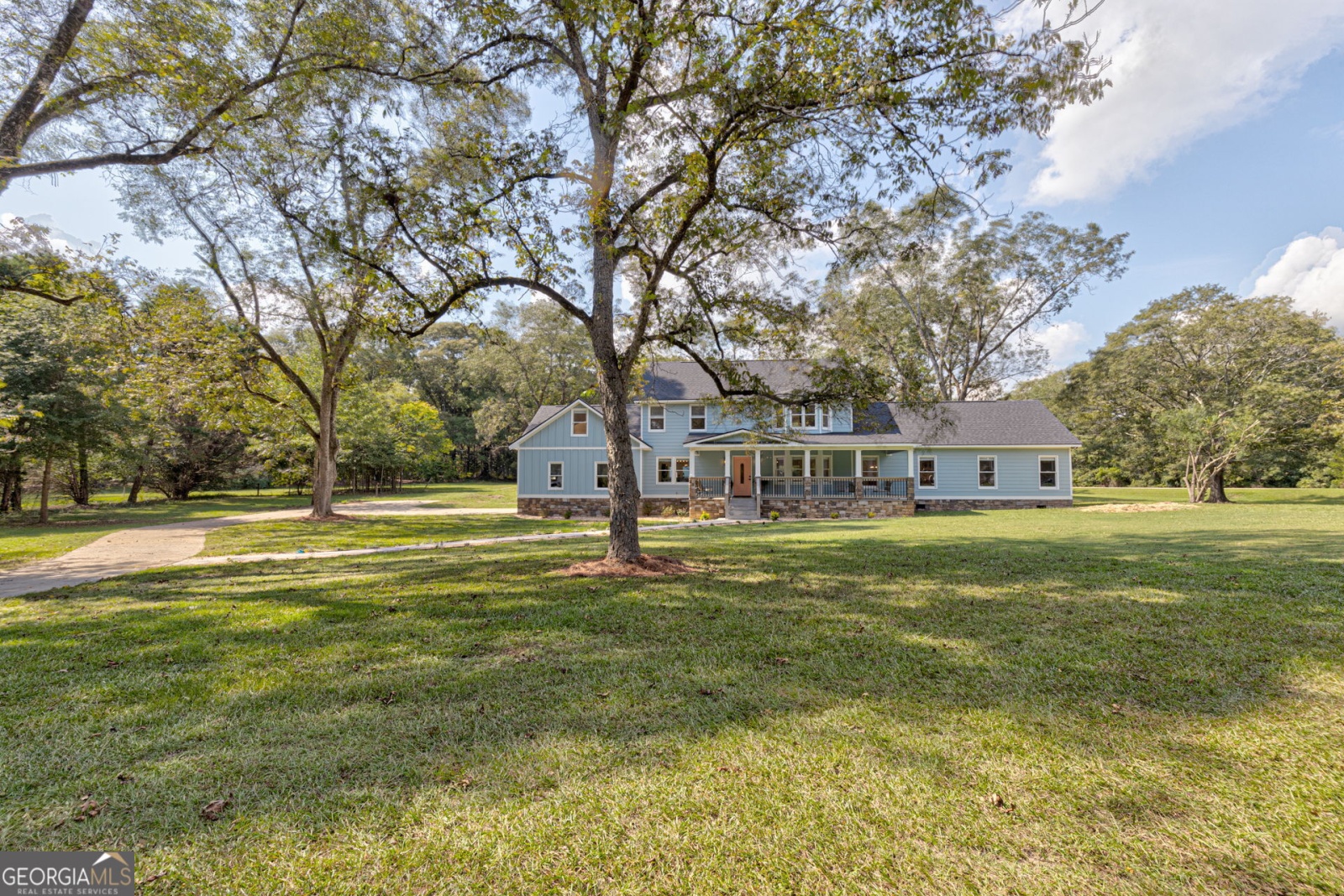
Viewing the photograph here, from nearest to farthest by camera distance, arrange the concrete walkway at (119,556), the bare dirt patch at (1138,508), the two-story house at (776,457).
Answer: the concrete walkway at (119,556)
the bare dirt patch at (1138,508)
the two-story house at (776,457)

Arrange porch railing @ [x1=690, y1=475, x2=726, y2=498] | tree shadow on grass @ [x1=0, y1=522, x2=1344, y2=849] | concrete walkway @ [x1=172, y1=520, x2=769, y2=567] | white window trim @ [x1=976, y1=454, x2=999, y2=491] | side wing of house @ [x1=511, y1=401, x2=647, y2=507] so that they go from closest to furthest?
tree shadow on grass @ [x1=0, y1=522, x2=1344, y2=849] → concrete walkway @ [x1=172, y1=520, x2=769, y2=567] → porch railing @ [x1=690, y1=475, x2=726, y2=498] → side wing of house @ [x1=511, y1=401, x2=647, y2=507] → white window trim @ [x1=976, y1=454, x2=999, y2=491]

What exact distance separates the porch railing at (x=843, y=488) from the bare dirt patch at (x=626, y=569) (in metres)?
12.9

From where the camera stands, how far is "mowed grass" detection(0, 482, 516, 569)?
11.7 metres

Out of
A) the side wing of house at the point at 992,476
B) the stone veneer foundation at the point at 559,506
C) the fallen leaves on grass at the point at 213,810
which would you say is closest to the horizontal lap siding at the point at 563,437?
the stone veneer foundation at the point at 559,506

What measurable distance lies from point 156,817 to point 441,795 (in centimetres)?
123

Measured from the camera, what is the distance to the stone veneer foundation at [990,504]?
22.4 metres

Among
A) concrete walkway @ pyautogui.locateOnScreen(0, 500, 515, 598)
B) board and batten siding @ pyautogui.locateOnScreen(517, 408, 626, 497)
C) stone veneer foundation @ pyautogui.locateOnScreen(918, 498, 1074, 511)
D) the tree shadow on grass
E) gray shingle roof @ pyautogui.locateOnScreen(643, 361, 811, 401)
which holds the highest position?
gray shingle roof @ pyautogui.locateOnScreen(643, 361, 811, 401)

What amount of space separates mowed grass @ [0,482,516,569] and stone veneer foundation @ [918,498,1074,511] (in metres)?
18.9

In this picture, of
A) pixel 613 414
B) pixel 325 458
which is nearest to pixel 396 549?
pixel 613 414

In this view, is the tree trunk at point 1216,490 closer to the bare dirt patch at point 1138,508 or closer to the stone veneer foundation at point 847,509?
the bare dirt patch at point 1138,508

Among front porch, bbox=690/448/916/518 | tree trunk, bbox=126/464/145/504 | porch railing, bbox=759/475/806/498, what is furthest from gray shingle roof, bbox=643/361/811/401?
tree trunk, bbox=126/464/145/504

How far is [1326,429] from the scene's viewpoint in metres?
23.5

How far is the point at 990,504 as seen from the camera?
2277 cm

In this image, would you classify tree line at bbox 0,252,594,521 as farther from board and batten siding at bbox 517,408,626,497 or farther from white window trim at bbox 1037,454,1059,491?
white window trim at bbox 1037,454,1059,491
